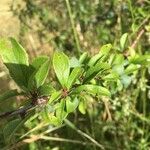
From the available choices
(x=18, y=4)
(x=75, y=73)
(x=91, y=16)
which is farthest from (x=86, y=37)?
(x=75, y=73)

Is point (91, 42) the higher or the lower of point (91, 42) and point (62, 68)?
the lower

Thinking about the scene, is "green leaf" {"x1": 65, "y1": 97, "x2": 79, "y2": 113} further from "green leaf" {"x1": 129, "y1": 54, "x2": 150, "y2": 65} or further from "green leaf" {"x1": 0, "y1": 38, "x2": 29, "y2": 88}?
"green leaf" {"x1": 129, "y1": 54, "x2": 150, "y2": 65}

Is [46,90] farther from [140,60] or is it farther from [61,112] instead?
[140,60]

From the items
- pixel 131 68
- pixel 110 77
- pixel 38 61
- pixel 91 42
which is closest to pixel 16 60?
pixel 38 61

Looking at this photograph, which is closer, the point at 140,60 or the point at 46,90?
the point at 46,90

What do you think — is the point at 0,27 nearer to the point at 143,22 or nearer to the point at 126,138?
the point at 126,138
